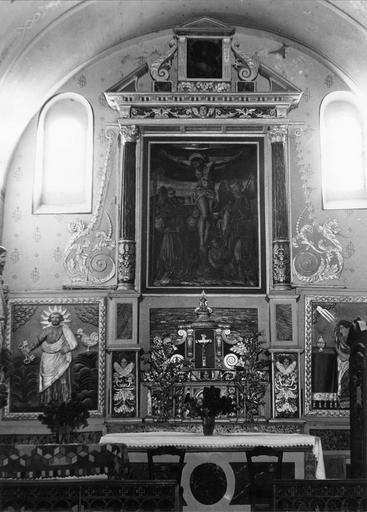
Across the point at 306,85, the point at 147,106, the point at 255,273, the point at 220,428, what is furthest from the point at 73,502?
the point at 306,85

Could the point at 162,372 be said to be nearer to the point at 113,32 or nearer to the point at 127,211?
the point at 127,211

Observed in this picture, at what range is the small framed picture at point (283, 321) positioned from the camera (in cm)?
1402

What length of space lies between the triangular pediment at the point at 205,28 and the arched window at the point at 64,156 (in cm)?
211

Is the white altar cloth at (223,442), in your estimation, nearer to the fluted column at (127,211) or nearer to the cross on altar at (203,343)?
the cross on altar at (203,343)

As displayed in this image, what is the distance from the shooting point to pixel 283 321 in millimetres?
14102

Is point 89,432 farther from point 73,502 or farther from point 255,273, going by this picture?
point 73,502

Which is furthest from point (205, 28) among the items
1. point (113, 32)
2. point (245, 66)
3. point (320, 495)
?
point (320, 495)

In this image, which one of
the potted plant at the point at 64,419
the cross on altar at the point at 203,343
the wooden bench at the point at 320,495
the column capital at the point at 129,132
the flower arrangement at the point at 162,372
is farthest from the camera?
the column capital at the point at 129,132

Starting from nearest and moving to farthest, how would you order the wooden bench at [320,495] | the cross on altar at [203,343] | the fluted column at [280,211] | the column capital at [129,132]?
the wooden bench at [320,495] < the cross on altar at [203,343] < the fluted column at [280,211] < the column capital at [129,132]

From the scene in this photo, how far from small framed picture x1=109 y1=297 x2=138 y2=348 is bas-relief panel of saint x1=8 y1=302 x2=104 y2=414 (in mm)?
294

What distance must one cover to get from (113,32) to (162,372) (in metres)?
5.70

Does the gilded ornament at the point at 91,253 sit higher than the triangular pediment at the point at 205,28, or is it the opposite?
the triangular pediment at the point at 205,28

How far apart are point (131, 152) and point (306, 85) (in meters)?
3.23

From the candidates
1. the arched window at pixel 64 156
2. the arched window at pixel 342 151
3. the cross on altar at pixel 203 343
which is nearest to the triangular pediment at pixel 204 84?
the arched window at pixel 64 156
